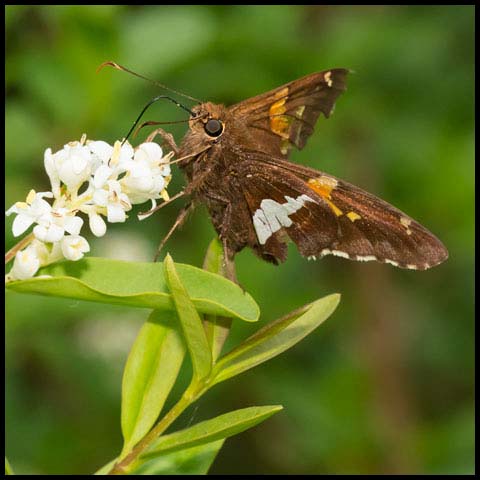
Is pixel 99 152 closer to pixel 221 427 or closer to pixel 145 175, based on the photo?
pixel 145 175

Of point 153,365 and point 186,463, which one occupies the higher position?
point 153,365

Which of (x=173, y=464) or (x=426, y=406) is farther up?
(x=426, y=406)

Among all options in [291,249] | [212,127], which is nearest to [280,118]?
[212,127]

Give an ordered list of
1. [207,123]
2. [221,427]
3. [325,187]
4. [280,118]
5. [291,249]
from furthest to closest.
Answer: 1. [291,249]
2. [280,118]
3. [207,123]
4. [325,187]
5. [221,427]

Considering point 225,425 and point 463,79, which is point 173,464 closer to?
point 225,425

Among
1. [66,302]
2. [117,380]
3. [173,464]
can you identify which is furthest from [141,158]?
[117,380]

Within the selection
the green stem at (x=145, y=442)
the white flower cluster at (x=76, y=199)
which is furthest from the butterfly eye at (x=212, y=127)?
the green stem at (x=145, y=442)

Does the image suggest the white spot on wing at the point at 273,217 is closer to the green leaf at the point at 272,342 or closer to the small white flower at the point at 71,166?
the green leaf at the point at 272,342

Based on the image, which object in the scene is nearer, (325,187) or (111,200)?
(111,200)
